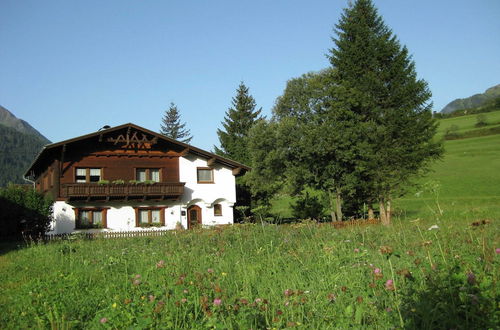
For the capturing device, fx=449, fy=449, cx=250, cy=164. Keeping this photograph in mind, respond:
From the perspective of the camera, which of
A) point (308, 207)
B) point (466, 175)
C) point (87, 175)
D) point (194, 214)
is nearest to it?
point (87, 175)

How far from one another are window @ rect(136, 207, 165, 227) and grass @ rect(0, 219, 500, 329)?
2326 cm

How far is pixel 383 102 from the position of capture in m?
31.3

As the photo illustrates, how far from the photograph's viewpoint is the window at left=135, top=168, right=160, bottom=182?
33625 millimetres

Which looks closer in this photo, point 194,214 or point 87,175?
point 87,175

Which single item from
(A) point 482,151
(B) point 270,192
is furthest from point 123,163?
(A) point 482,151

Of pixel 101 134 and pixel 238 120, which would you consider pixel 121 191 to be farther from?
pixel 238 120

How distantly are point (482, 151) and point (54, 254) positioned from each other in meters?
69.1

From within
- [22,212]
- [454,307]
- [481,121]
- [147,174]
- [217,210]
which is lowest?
[217,210]

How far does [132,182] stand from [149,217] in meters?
3.10

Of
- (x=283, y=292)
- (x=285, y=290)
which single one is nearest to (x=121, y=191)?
(x=283, y=292)

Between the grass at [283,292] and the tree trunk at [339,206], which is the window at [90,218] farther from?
the grass at [283,292]

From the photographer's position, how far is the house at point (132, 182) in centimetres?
3073

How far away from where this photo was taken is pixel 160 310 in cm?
477

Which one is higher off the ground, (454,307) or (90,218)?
(454,307)
